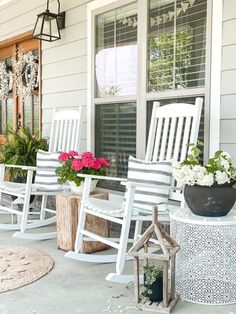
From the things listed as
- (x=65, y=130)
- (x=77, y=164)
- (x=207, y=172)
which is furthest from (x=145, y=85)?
(x=207, y=172)

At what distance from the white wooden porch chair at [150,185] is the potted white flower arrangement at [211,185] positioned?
31cm

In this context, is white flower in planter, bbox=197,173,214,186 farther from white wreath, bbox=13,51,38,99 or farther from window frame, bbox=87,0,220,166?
white wreath, bbox=13,51,38,99

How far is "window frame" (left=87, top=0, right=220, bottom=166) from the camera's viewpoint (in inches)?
114

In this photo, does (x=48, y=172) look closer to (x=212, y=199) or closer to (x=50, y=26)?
(x=50, y=26)

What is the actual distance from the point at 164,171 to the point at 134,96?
1056 millimetres

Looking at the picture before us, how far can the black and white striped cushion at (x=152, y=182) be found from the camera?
2732mm

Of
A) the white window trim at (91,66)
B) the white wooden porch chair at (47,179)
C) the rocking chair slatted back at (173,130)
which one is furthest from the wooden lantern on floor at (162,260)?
the white window trim at (91,66)

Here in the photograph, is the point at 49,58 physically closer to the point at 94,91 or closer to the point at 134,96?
the point at 94,91

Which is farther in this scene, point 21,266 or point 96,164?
point 96,164

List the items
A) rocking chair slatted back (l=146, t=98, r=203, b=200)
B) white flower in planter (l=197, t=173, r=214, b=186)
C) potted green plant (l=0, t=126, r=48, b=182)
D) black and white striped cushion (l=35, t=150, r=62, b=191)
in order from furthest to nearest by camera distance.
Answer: potted green plant (l=0, t=126, r=48, b=182) < black and white striped cushion (l=35, t=150, r=62, b=191) < rocking chair slatted back (l=146, t=98, r=203, b=200) < white flower in planter (l=197, t=173, r=214, b=186)

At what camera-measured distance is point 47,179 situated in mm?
3799

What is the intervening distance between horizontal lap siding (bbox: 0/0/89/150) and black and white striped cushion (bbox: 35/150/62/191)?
1.47ft

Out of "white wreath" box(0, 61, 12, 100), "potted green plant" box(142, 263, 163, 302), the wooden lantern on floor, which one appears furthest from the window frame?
"white wreath" box(0, 61, 12, 100)

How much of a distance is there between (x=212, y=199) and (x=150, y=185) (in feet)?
1.63
